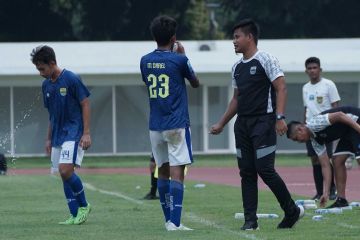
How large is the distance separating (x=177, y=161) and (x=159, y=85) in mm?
782

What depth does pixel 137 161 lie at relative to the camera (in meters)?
31.8

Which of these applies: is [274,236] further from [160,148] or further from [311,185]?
[311,185]

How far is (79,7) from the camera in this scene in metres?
53.7

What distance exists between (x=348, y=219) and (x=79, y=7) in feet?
140

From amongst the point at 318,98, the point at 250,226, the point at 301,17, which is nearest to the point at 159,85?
the point at 250,226

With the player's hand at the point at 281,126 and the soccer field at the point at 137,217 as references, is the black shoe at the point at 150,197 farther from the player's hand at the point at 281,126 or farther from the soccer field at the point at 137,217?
the player's hand at the point at 281,126

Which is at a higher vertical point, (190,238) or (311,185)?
(190,238)

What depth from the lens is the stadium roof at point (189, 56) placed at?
34.5 meters

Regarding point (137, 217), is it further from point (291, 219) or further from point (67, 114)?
point (291, 219)

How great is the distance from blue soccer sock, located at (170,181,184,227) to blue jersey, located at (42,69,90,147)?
4.89 ft

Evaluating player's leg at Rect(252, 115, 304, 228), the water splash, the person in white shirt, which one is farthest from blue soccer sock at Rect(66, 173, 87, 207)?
the water splash

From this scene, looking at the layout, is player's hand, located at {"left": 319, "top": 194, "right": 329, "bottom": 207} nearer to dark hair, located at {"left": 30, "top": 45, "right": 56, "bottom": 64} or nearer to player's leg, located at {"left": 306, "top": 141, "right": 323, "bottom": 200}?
player's leg, located at {"left": 306, "top": 141, "right": 323, "bottom": 200}

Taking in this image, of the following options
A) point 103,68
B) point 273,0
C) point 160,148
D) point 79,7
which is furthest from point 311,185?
point 79,7

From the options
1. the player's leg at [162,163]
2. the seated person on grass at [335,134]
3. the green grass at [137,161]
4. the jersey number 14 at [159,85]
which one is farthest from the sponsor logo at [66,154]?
the green grass at [137,161]
